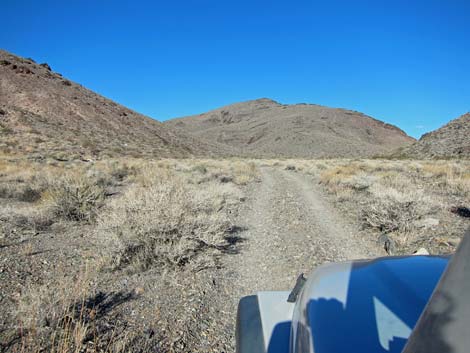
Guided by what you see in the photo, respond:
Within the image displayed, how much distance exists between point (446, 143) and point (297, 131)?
179 feet

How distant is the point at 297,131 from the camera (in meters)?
88.7

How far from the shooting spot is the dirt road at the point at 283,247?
12.6 feet

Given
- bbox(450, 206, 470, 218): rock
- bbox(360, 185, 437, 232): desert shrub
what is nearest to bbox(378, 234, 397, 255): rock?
bbox(360, 185, 437, 232): desert shrub

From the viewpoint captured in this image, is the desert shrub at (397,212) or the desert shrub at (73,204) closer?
the desert shrub at (397,212)

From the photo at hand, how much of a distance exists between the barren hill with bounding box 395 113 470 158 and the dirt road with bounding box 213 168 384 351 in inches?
1271

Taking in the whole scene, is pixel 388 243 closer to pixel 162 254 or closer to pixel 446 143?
pixel 162 254

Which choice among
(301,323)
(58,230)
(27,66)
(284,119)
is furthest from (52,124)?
(284,119)

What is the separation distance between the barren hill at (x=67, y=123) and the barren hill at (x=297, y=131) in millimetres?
19267

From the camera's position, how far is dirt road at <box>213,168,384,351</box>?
3.83 meters

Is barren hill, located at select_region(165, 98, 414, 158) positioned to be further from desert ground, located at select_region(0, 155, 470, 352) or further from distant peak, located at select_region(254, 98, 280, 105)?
desert ground, located at select_region(0, 155, 470, 352)

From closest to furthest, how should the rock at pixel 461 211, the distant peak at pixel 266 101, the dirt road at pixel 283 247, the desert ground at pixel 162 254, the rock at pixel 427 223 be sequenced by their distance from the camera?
the desert ground at pixel 162 254
the dirt road at pixel 283 247
the rock at pixel 427 223
the rock at pixel 461 211
the distant peak at pixel 266 101

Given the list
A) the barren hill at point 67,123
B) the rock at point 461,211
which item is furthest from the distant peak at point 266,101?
the rock at point 461,211

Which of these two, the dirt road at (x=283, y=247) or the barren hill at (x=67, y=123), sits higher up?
the barren hill at (x=67, y=123)

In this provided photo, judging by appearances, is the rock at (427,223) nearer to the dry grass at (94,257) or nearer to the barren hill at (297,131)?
the dry grass at (94,257)
